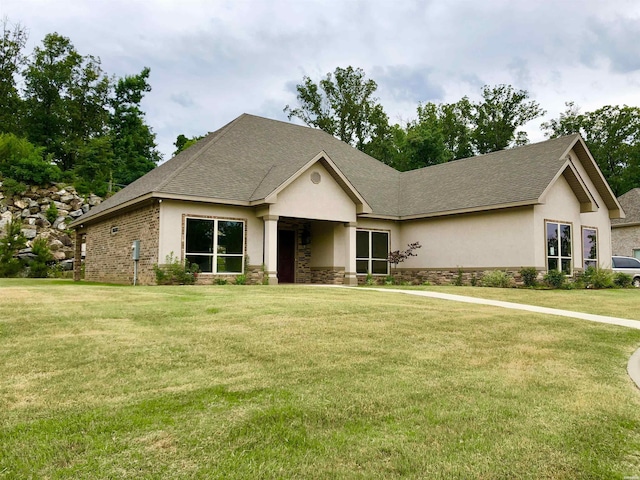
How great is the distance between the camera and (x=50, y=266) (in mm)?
28328

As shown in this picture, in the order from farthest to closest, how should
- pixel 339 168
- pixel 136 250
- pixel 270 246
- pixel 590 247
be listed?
pixel 590 247
pixel 339 168
pixel 270 246
pixel 136 250

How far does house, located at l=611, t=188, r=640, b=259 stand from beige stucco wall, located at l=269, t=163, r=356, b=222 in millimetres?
22612

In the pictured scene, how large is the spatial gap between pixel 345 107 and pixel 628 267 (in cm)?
2668

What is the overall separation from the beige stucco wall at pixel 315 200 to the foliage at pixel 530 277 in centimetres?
658

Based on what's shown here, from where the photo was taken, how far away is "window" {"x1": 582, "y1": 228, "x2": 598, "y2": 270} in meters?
21.5

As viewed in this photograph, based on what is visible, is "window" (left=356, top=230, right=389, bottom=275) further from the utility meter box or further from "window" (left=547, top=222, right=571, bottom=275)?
the utility meter box

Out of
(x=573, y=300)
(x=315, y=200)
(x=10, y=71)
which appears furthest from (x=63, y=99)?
(x=573, y=300)

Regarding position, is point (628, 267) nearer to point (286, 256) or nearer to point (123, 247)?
point (286, 256)

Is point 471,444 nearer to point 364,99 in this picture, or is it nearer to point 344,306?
point 344,306

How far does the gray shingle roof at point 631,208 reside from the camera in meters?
32.8

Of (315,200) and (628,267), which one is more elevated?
(315,200)

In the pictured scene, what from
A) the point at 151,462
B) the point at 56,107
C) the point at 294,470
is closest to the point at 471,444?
the point at 294,470

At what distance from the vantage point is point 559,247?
1978cm

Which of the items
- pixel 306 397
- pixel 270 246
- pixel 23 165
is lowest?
pixel 306 397
